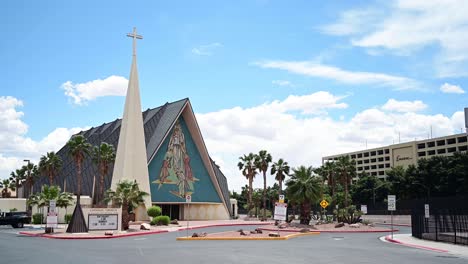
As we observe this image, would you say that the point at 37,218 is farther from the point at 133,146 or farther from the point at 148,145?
the point at 148,145

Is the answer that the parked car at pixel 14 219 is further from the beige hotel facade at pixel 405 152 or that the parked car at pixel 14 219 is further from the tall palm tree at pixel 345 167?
the beige hotel facade at pixel 405 152

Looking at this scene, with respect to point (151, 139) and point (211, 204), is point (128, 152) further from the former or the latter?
point (211, 204)

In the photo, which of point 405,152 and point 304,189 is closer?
point 304,189

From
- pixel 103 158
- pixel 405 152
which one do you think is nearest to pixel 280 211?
pixel 103 158

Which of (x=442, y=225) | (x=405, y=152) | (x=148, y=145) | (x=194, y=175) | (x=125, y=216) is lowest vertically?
(x=125, y=216)

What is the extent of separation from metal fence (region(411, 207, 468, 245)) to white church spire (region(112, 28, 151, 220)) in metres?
39.1

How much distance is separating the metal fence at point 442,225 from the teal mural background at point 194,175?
42.5 meters

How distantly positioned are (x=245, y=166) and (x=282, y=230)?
45754 mm

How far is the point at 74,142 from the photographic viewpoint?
64.3 metres

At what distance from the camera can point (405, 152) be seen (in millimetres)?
138250

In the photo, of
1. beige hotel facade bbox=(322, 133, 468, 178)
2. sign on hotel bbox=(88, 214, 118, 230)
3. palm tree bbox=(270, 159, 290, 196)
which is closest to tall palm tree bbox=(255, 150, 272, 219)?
palm tree bbox=(270, 159, 290, 196)

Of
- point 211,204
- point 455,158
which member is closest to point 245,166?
point 211,204

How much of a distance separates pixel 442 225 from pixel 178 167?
47.2 m

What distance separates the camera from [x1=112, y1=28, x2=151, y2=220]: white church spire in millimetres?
63103
